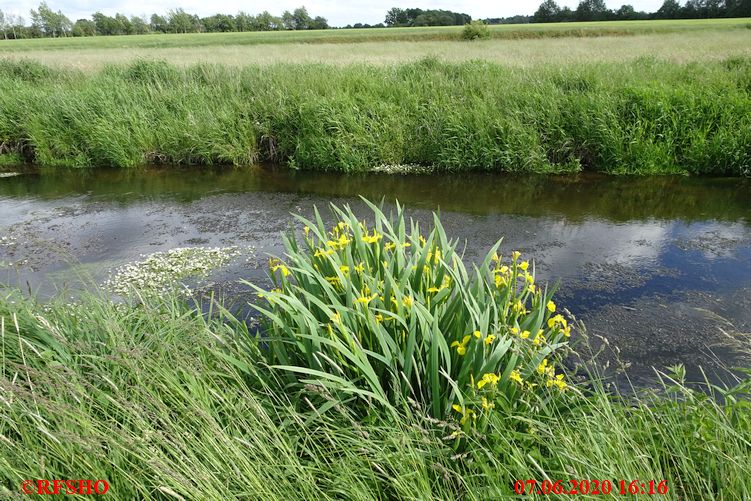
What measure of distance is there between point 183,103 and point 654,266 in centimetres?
1145

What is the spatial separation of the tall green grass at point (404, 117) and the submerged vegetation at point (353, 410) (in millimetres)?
8236

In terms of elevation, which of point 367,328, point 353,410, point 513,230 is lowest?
point 513,230

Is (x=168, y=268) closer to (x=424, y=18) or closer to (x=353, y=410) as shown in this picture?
(x=353, y=410)

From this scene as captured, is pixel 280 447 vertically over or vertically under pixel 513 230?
over

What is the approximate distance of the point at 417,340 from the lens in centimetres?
300

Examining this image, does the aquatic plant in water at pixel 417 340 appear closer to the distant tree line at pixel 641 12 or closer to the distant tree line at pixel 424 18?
the distant tree line at pixel 641 12

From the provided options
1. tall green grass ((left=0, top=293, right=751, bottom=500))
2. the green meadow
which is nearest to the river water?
the green meadow

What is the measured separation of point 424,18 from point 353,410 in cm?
7933

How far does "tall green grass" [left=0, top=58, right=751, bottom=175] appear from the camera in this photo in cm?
1063

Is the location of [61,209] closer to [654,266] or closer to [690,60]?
[654,266]

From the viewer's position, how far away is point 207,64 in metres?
15.0

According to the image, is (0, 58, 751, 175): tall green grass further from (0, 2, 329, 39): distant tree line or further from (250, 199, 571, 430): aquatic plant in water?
(0, 2, 329, 39): distant tree line

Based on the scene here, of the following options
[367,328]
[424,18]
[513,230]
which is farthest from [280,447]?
[424,18]

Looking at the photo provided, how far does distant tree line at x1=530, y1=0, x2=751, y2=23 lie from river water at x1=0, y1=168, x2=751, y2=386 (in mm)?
53922
